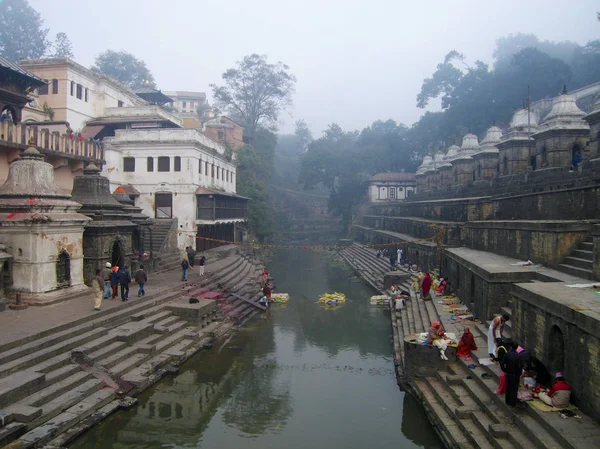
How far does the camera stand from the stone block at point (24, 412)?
750 centimetres

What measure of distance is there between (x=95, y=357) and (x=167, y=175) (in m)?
17.5

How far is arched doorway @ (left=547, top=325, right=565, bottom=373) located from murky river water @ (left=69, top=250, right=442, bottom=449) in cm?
248

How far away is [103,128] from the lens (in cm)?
3086

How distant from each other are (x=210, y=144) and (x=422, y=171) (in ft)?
68.9

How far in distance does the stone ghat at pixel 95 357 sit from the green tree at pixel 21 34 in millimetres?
40275

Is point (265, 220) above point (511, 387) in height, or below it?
above

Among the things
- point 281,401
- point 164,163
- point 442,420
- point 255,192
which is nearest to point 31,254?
point 281,401

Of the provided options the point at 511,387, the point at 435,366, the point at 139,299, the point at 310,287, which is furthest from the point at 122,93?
the point at 511,387

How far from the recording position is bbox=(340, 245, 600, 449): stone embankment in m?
6.10

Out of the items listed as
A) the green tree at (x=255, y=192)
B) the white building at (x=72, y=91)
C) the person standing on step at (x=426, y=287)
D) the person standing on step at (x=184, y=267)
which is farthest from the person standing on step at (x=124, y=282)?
the green tree at (x=255, y=192)

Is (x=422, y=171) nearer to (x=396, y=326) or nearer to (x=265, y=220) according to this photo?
(x=265, y=220)

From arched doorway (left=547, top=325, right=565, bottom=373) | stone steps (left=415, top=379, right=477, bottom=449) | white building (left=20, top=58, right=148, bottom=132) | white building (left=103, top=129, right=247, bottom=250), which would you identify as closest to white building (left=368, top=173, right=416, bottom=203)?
white building (left=103, top=129, right=247, bottom=250)

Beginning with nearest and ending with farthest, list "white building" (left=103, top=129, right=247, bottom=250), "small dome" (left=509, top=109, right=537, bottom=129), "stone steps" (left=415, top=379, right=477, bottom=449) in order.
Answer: "stone steps" (left=415, top=379, right=477, bottom=449)
"small dome" (left=509, top=109, right=537, bottom=129)
"white building" (left=103, top=129, right=247, bottom=250)

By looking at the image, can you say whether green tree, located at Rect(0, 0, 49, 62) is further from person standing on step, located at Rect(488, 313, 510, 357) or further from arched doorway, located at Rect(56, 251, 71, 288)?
person standing on step, located at Rect(488, 313, 510, 357)
